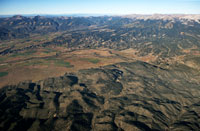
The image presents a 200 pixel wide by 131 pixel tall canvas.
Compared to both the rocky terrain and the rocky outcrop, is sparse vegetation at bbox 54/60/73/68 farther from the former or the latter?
the rocky outcrop

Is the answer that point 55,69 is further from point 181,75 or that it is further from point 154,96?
point 181,75

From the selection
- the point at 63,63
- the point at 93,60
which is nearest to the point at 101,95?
the point at 93,60

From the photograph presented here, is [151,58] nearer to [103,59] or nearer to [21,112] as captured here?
[103,59]

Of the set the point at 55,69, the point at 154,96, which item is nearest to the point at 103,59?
the point at 55,69

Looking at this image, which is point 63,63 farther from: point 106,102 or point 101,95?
point 106,102

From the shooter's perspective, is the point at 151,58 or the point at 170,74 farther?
the point at 151,58

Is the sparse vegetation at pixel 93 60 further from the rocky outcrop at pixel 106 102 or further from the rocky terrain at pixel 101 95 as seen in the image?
the rocky outcrop at pixel 106 102

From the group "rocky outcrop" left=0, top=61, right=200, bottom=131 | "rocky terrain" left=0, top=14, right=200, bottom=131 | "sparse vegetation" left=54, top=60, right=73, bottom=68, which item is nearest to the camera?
"rocky outcrop" left=0, top=61, right=200, bottom=131

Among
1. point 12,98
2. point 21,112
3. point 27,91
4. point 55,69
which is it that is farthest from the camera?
point 55,69

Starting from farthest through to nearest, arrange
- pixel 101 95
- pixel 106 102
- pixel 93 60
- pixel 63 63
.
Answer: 1. pixel 93 60
2. pixel 63 63
3. pixel 101 95
4. pixel 106 102

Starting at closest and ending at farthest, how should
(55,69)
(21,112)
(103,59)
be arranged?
(21,112), (55,69), (103,59)

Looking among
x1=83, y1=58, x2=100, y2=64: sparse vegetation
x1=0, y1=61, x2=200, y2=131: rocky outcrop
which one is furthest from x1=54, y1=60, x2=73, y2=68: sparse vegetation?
x1=0, y1=61, x2=200, y2=131: rocky outcrop
